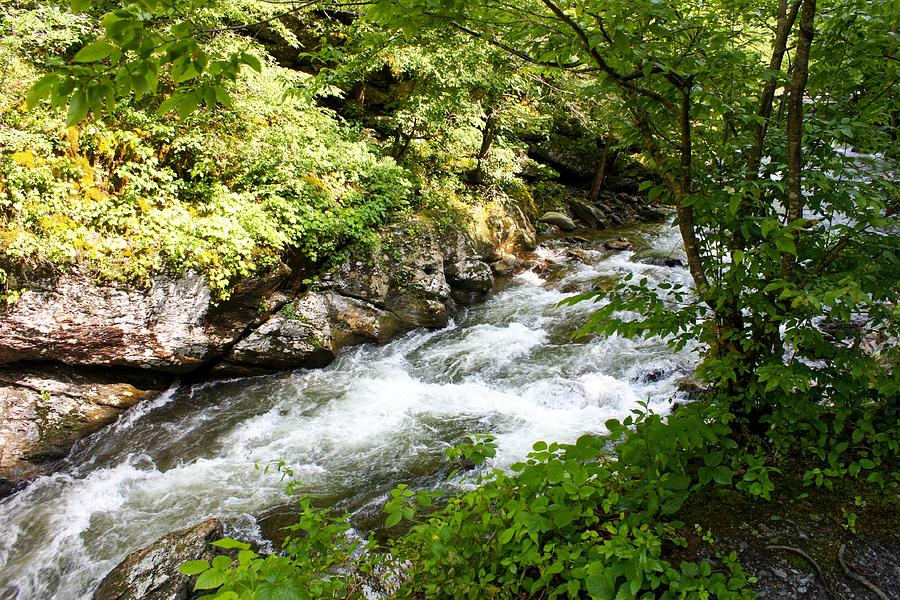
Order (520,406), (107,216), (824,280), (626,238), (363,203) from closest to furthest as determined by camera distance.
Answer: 1. (824,280)
2. (107,216)
3. (520,406)
4. (363,203)
5. (626,238)

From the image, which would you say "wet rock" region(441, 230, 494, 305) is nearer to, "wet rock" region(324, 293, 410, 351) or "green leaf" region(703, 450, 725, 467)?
"wet rock" region(324, 293, 410, 351)

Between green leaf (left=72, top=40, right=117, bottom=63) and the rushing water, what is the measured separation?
4.65 metres

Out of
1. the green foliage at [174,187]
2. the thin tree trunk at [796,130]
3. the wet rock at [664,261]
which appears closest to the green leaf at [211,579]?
the thin tree trunk at [796,130]

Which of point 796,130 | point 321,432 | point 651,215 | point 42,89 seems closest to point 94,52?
point 42,89

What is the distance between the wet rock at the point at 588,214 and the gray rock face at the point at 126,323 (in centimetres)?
1145

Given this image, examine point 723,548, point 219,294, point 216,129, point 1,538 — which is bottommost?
point 1,538

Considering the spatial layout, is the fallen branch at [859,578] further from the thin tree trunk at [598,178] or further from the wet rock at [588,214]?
the thin tree trunk at [598,178]

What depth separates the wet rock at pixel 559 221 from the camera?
15156 millimetres

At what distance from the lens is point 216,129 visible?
7.95 meters

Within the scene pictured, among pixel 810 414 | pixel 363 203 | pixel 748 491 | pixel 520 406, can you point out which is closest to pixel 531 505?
pixel 748 491

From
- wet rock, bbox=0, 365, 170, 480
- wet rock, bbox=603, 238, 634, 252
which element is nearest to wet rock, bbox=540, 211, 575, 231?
wet rock, bbox=603, 238, 634, 252

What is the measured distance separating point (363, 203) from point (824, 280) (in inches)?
315

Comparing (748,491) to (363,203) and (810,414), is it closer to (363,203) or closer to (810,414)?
(810,414)

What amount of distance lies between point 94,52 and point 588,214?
626 inches
